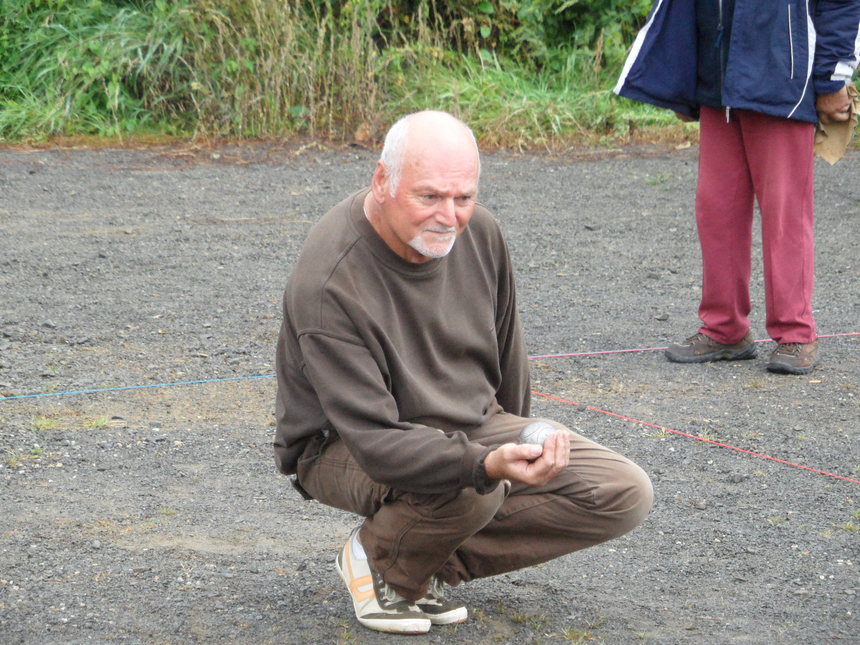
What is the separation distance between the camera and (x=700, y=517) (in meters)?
3.97

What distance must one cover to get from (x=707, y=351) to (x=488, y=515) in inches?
107

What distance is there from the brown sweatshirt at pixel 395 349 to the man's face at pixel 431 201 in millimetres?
89

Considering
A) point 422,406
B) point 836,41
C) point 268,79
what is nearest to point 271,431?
point 422,406

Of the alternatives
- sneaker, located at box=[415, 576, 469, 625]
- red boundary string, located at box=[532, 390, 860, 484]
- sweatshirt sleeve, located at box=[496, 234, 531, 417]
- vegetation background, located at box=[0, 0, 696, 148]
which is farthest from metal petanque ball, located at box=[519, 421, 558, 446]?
vegetation background, located at box=[0, 0, 696, 148]

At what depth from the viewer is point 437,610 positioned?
128 inches

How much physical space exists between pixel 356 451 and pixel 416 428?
15 cm

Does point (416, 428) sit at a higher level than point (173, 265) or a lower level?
higher

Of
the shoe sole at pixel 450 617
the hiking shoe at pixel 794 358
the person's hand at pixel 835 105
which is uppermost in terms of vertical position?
the person's hand at pixel 835 105

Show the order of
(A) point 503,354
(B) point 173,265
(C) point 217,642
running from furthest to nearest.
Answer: (B) point 173,265 < (A) point 503,354 < (C) point 217,642

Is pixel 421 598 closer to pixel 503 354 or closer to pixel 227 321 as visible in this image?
pixel 503 354

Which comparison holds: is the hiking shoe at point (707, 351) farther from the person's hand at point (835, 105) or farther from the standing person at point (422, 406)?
the standing person at point (422, 406)

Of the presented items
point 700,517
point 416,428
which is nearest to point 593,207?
point 700,517

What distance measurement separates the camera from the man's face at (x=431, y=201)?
2887 mm

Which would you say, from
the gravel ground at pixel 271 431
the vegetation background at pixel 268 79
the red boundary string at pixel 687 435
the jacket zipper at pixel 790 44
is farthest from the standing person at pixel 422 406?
the vegetation background at pixel 268 79
